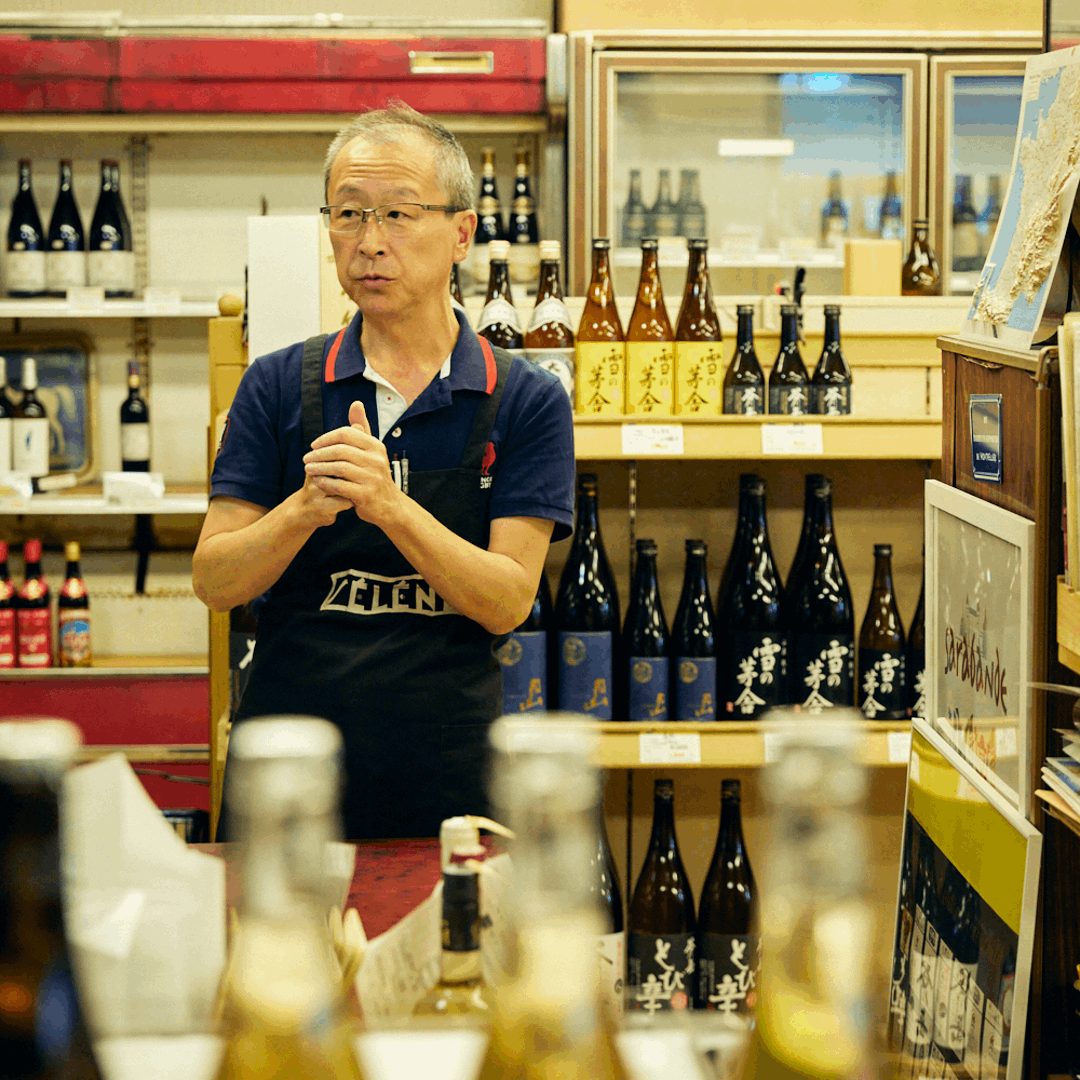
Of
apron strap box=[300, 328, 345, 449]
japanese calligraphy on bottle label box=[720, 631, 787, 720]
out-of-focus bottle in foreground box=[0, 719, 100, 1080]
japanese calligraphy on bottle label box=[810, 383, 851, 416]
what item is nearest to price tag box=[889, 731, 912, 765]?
japanese calligraphy on bottle label box=[720, 631, 787, 720]

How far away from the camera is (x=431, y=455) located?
1.84 metres

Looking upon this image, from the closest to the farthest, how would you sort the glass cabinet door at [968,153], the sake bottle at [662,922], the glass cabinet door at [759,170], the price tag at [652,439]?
the price tag at [652,439]
the sake bottle at [662,922]
the glass cabinet door at [968,153]
the glass cabinet door at [759,170]

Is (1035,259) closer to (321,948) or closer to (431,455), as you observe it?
(431,455)

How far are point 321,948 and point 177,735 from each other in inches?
144

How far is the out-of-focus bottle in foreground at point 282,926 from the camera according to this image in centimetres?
61

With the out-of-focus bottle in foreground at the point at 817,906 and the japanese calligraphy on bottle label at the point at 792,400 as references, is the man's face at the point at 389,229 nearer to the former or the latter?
the japanese calligraphy on bottle label at the point at 792,400

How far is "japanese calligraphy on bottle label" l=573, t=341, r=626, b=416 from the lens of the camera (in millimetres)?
2598

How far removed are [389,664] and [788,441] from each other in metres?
1.02

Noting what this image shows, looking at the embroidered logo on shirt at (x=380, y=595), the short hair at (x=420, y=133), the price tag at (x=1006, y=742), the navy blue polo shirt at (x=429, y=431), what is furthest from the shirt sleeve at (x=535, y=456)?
the price tag at (x=1006, y=742)

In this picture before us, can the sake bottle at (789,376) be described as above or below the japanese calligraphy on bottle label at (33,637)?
above

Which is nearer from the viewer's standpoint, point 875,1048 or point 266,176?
point 875,1048

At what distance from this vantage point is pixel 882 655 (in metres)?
2.72

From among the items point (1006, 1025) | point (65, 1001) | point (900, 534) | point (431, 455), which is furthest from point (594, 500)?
point (65, 1001)

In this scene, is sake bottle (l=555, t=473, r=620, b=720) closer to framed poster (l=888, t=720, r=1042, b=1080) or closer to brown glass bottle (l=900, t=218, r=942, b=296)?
framed poster (l=888, t=720, r=1042, b=1080)
